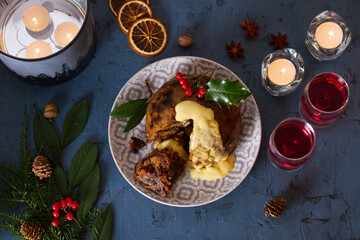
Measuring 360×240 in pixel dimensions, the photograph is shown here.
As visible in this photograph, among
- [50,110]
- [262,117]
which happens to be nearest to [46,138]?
[50,110]

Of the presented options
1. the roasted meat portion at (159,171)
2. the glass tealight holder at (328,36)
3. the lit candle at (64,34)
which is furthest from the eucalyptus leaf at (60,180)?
the glass tealight holder at (328,36)

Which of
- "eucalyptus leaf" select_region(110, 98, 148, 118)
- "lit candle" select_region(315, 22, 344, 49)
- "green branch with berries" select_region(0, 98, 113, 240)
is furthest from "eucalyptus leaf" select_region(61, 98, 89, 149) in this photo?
"lit candle" select_region(315, 22, 344, 49)

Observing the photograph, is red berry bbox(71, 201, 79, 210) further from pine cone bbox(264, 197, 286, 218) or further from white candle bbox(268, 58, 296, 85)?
white candle bbox(268, 58, 296, 85)

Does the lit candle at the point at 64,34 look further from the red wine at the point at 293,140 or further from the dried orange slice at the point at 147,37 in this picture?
the red wine at the point at 293,140

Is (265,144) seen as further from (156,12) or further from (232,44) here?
(156,12)

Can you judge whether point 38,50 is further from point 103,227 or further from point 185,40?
point 103,227

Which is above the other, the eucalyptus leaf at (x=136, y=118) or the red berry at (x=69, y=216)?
the eucalyptus leaf at (x=136, y=118)
